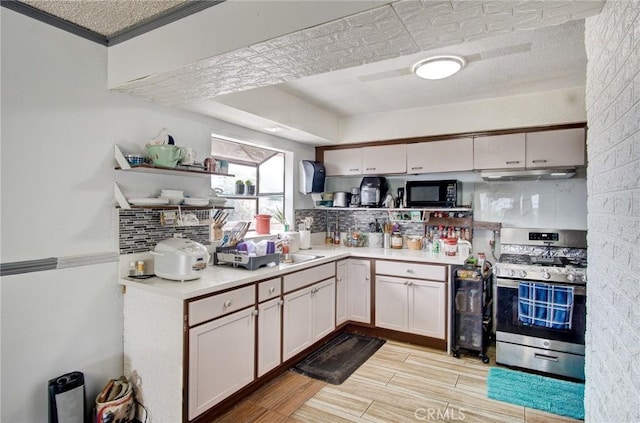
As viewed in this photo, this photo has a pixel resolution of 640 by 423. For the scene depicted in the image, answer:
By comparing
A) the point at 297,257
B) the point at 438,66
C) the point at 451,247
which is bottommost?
the point at 297,257

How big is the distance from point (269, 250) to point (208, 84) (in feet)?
4.37

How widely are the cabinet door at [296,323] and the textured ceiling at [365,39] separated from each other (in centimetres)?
171

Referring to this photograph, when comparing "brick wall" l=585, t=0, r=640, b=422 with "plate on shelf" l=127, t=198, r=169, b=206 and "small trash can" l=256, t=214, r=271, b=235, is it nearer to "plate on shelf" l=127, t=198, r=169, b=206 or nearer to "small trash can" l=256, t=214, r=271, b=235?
"plate on shelf" l=127, t=198, r=169, b=206

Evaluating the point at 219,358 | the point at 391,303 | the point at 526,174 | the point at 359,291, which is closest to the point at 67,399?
the point at 219,358

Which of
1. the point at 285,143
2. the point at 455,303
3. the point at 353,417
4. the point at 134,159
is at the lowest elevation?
the point at 353,417

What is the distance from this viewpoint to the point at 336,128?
4.08 meters

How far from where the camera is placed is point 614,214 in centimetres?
115

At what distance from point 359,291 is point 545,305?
65.2 inches

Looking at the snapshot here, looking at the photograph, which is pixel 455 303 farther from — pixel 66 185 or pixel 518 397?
pixel 66 185

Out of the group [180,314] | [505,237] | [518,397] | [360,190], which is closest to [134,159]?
[180,314]

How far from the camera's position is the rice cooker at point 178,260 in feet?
7.18

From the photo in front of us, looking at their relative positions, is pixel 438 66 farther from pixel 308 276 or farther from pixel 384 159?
pixel 308 276

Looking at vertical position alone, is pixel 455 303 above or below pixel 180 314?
below

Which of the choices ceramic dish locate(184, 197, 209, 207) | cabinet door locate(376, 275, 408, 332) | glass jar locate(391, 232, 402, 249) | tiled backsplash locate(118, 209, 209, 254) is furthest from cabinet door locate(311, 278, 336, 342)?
tiled backsplash locate(118, 209, 209, 254)
